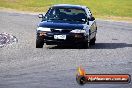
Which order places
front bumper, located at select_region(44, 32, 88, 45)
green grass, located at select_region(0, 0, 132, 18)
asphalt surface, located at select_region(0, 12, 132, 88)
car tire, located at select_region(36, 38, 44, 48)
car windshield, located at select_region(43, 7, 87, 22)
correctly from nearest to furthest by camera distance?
asphalt surface, located at select_region(0, 12, 132, 88) < front bumper, located at select_region(44, 32, 88, 45) < car tire, located at select_region(36, 38, 44, 48) < car windshield, located at select_region(43, 7, 87, 22) < green grass, located at select_region(0, 0, 132, 18)

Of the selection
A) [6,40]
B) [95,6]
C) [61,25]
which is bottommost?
[95,6]

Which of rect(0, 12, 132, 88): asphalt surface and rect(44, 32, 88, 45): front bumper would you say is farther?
rect(44, 32, 88, 45): front bumper

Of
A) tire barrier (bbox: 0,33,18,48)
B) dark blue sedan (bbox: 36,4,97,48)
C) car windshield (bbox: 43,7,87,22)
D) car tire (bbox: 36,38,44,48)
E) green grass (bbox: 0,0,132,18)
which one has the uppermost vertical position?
car windshield (bbox: 43,7,87,22)

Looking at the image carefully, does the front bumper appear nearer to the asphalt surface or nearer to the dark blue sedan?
the dark blue sedan

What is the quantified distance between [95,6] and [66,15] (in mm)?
40846

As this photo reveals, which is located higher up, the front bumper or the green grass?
the front bumper

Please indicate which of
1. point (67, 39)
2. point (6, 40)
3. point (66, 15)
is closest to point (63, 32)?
point (67, 39)

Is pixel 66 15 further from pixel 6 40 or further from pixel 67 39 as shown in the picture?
pixel 6 40

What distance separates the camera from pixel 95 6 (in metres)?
62.9

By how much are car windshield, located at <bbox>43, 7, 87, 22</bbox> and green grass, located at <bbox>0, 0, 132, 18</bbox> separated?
99.6 ft

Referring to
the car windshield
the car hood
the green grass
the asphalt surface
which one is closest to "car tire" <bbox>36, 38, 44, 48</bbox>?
the asphalt surface

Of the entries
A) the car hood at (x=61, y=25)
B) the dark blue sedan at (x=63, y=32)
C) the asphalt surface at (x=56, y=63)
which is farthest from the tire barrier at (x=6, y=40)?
the car hood at (x=61, y=25)

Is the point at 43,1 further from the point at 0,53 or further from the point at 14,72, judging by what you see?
the point at 14,72

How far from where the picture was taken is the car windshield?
22.1m
